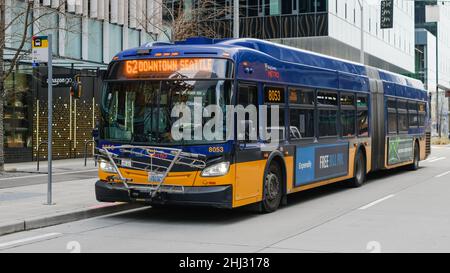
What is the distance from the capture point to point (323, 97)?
1484cm

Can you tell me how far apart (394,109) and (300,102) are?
8365mm

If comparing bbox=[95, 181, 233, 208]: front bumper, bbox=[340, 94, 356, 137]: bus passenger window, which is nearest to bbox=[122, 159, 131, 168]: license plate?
bbox=[95, 181, 233, 208]: front bumper

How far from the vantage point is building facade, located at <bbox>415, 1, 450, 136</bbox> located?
89.8 m

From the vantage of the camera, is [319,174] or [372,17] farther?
[372,17]

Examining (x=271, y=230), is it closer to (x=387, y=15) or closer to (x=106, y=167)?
(x=106, y=167)

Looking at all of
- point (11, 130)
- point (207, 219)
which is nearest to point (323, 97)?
point (207, 219)

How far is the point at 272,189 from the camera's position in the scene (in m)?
12.3

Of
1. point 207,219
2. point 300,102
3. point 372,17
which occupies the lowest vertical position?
point 207,219

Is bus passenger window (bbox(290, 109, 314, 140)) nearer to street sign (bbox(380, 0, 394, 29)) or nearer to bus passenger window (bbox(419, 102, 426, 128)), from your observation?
bus passenger window (bbox(419, 102, 426, 128))

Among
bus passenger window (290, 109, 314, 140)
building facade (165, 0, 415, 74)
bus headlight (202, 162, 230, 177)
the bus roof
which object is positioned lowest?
bus headlight (202, 162, 230, 177)

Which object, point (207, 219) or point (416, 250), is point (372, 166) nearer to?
point (207, 219)

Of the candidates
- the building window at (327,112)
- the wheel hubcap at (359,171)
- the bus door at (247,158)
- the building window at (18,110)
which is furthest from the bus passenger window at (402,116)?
the building window at (18,110)

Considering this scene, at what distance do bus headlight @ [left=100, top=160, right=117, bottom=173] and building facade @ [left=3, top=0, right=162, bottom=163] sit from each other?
41.4 feet

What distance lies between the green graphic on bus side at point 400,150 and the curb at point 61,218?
10.1 m
